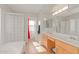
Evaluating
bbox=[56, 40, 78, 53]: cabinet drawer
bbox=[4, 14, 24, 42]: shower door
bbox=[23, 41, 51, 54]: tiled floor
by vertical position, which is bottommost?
bbox=[23, 41, 51, 54]: tiled floor

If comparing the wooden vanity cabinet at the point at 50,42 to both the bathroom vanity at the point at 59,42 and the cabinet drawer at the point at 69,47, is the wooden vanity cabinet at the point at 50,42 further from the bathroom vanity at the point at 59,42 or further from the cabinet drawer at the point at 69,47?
the cabinet drawer at the point at 69,47

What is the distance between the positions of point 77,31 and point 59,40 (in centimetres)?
38

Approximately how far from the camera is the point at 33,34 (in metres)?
1.70

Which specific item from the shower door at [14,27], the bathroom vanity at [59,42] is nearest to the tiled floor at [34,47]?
the bathroom vanity at [59,42]

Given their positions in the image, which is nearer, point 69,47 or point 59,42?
point 69,47

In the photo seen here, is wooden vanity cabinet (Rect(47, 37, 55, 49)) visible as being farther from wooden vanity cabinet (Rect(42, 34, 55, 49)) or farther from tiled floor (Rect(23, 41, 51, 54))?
tiled floor (Rect(23, 41, 51, 54))

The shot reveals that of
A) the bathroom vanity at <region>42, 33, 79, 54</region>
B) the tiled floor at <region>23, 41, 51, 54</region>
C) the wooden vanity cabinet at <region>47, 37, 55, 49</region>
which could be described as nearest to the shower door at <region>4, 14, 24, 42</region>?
the tiled floor at <region>23, 41, 51, 54</region>

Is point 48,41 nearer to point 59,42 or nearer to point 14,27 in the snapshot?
point 59,42

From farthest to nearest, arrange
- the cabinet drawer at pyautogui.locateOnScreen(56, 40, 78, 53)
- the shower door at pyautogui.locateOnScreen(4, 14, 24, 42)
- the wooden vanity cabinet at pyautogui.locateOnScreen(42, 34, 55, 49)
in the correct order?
the wooden vanity cabinet at pyautogui.locateOnScreen(42, 34, 55, 49) < the shower door at pyautogui.locateOnScreen(4, 14, 24, 42) < the cabinet drawer at pyautogui.locateOnScreen(56, 40, 78, 53)

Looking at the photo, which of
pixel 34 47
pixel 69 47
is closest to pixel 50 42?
pixel 34 47

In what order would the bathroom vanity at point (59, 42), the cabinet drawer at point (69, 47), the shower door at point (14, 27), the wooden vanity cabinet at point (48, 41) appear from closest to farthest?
the cabinet drawer at point (69, 47) < the bathroom vanity at point (59, 42) < the shower door at point (14, 27) < the wooden vanity cabinet at point (48, 41)

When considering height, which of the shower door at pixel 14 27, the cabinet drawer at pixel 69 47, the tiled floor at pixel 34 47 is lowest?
the tiled floor at pixel 34 47

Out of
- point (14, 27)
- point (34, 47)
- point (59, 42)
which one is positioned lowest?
point (34, 47)
